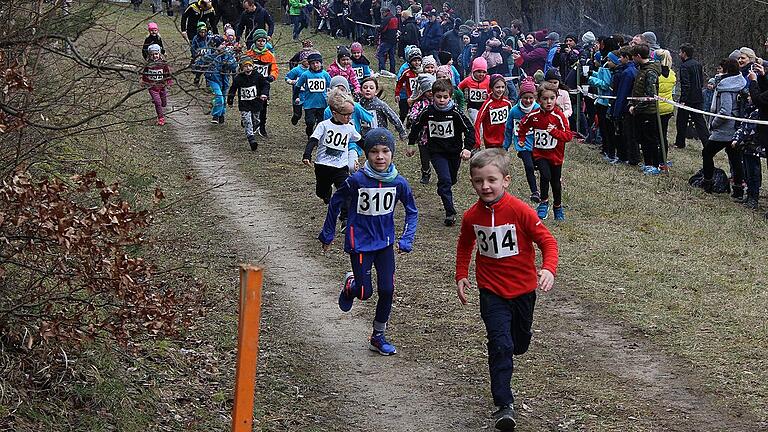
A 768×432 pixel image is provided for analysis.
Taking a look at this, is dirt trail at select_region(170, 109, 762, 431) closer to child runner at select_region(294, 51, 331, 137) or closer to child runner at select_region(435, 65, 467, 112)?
child runner at select_region(435, 65, 467, 112)

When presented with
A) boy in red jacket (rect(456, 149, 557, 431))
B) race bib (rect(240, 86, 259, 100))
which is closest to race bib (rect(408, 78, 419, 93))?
race bib (rect(240, 86, 259, 100))

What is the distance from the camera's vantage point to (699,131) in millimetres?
18188

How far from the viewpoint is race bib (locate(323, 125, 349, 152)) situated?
457 inches

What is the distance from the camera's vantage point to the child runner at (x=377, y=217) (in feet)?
26.7

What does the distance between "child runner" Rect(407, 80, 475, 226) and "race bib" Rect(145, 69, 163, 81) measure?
661cm

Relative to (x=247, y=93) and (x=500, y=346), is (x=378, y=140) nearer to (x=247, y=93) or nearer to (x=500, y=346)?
(x=500, y=346)

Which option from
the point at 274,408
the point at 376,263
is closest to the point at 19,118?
the point at 274,408

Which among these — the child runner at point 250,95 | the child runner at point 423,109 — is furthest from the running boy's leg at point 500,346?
the child runner at point 250,95

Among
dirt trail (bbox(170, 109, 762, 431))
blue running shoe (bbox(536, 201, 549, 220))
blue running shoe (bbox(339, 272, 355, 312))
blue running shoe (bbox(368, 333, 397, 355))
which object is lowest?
dirt trail (bbox(170, 109, 762, 431))

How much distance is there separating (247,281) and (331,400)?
10.6ft

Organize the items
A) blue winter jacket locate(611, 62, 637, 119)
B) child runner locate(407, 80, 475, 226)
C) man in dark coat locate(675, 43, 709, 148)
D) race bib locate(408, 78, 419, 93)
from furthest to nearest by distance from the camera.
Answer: man in dark coat locate(675, 43, 709, 148) < race bib locate(408, 78, 419, 93) < blue winter jacket locate(611, 62, 637, 119) < child runner locate(407, 80, 475, 226)

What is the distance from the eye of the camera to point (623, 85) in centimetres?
1689

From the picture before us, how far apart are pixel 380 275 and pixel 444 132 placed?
4891 millimetres

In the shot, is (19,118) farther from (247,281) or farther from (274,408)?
(274,408)
